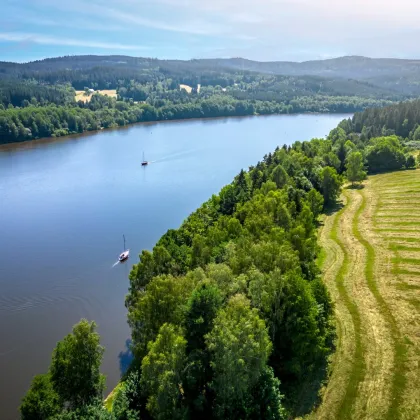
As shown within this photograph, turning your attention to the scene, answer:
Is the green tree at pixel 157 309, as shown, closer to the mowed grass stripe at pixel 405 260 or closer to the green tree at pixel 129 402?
the green tree at pixel 129 402

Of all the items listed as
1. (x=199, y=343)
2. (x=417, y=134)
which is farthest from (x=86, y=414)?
(x=417, y=134)

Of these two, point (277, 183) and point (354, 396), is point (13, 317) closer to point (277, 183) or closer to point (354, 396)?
point (354, 396)

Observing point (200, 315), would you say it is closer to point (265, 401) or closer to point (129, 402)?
point (265, 401)

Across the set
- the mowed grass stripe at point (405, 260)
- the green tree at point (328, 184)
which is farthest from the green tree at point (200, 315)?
the green tree at point (328, 184)

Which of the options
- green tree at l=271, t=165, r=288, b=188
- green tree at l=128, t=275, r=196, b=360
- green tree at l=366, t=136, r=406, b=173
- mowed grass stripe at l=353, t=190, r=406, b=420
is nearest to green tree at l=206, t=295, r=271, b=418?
green tree at l=128, t=275, r=196, b=360

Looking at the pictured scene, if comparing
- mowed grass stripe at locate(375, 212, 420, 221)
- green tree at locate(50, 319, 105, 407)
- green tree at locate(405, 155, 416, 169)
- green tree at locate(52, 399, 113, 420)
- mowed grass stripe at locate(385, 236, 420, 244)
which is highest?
green tree at locate(50, 319, 105, 407)

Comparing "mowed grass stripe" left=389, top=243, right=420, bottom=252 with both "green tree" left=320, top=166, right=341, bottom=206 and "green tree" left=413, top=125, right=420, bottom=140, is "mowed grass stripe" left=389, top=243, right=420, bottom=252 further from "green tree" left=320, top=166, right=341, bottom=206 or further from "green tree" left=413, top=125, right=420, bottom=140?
"green tree" left=413, top=125, right=420, bottom=140

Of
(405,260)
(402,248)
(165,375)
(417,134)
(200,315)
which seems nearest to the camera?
(165,375)
